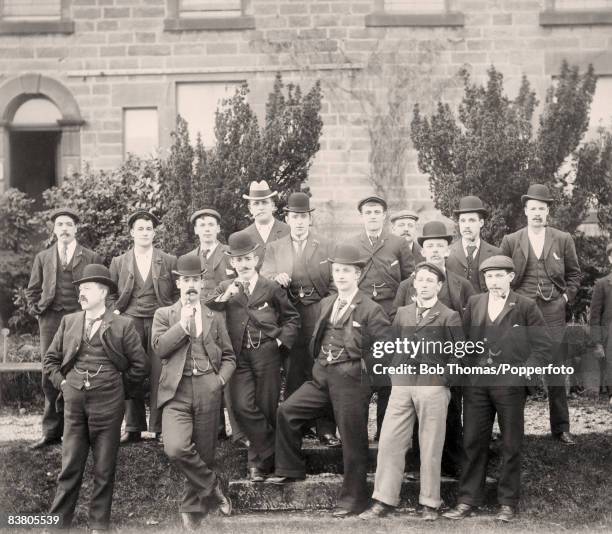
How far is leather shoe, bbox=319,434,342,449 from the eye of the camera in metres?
7.39

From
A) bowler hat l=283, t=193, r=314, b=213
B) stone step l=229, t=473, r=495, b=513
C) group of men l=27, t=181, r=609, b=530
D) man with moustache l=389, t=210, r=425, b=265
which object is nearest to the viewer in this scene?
group of men l=27, t=181, r=609, b=530

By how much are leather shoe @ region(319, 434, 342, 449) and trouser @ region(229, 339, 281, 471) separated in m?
0.55

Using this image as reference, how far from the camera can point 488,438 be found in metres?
6.60

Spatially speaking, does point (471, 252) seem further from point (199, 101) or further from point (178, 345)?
point (199, 101)

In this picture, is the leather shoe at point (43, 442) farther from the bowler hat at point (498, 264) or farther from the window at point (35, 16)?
the window at point (35, 16)

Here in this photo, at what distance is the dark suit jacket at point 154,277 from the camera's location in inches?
295

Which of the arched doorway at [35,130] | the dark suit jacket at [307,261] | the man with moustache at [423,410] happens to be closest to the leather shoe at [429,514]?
the man with moustache at [423,410]

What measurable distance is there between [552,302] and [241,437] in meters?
2.85

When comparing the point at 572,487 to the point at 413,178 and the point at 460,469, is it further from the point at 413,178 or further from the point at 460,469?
the point at 413,178

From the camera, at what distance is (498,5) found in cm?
1238

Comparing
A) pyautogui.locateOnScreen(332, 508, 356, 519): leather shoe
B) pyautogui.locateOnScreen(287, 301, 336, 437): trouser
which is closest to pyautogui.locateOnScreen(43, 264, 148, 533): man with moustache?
pyautogui.locateOnScreen(287, 301, 336, 437): trouser

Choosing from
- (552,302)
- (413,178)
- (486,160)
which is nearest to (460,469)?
(552,302)

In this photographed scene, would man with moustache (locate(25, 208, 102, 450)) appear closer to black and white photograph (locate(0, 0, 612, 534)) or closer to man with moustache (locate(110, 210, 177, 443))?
black and white photograph (locate(0, 0, 612, 534))

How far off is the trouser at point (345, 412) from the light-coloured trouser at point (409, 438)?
0.46 feet
